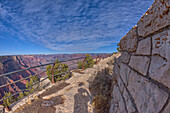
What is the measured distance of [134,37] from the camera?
3.95 feet

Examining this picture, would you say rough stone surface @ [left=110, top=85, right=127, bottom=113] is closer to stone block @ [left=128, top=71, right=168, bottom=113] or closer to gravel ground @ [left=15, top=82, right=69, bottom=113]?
stone block @ [left=128, top=71, right=168, bottom=113]

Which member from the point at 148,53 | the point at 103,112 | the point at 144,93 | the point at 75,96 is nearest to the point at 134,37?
the point at 148,53

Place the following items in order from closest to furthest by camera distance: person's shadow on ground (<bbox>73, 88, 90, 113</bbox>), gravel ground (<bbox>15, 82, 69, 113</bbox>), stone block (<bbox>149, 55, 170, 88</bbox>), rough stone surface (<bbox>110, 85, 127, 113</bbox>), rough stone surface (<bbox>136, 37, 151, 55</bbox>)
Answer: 1. stone block (<bbox>149, 55, 170, 88</bbox>)
2. rough stone surface (<bbox>136, 37, 151, 55</bbox>)
3. rough stone surface (<bbox>110, 85, 127, 113</bbox>)
4. gravel ground (<bbox>15, 82, 69, 113</bbox>)
5. person's shadow on ground (<bbox>73, 88, 90, 113</bbox>)

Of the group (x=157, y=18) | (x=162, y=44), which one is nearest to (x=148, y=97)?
(x=162, y=44)

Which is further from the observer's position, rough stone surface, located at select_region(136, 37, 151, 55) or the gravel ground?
the gravel ground

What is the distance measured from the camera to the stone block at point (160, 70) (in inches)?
24.4

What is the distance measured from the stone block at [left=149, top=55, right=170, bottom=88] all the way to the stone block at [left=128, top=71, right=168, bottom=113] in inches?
3.1

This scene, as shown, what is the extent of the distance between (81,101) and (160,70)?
275 cm

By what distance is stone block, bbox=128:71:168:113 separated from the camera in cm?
66

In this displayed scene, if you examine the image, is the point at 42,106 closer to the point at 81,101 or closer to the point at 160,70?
the point at 81,101

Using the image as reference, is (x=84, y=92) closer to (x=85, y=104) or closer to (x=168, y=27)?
(x=85, y=104)

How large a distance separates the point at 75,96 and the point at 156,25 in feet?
10.2

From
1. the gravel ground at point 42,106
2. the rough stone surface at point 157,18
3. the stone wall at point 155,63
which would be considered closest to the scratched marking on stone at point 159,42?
the stone wall at point 155,63

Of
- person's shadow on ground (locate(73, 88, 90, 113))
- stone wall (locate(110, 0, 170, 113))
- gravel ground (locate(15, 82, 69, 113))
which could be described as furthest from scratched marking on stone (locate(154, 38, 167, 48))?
gravel ground (locate(15, 82, 69, 113))
